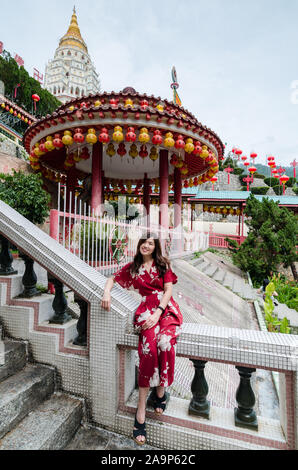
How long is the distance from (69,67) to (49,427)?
73193mm

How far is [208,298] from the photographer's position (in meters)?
6.37

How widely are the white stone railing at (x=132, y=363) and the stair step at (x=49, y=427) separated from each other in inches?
4.7

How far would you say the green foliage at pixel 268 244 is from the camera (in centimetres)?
1099

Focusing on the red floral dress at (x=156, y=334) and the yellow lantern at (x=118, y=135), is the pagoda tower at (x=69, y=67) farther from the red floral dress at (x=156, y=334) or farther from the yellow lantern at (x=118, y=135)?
the red floral dress at (x=156, y=334)

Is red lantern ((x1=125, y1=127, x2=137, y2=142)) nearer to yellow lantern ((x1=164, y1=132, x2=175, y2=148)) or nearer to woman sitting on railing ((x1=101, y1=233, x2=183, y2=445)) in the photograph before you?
yellow lantern ((x1=164, y1=132, x2=175, y2=148))

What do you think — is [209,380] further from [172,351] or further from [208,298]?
[208,298]

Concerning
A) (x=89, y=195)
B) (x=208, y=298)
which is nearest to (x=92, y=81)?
(x=89, y=195)

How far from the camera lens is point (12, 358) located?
1.98 meters

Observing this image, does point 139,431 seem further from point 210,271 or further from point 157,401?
point 210,271

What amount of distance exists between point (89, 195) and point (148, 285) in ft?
21.9

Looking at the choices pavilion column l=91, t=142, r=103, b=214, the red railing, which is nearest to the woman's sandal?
pavilion column l=91, t=142, r=103, b=214

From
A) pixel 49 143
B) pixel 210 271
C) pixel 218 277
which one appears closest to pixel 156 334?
pixel 49 143

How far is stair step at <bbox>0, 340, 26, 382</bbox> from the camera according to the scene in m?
1.91
